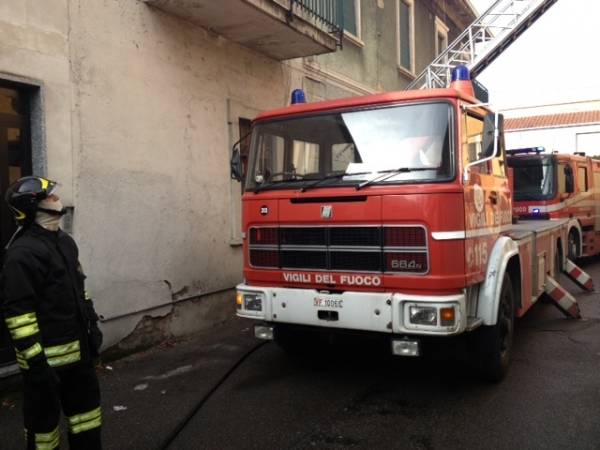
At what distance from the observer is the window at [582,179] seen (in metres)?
11.6

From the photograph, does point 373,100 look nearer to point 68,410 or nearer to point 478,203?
point 478,203

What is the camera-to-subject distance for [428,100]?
14.4 feet

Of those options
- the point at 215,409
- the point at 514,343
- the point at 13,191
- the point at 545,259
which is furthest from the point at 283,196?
the point at 545,259

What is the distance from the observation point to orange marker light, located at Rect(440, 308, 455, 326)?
13.2 feet

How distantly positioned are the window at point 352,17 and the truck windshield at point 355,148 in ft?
22.8

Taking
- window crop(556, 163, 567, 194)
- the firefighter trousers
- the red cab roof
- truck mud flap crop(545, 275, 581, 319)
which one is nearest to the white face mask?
the firefighter trousers

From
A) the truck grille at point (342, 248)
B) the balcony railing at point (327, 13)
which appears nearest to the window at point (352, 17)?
the balcony railing at point (327, 13)

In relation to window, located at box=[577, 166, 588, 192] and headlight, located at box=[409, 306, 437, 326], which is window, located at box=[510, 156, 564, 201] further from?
headlight, located at box=[409, 306, 437, 326]

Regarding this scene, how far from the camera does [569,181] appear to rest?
36.4ft

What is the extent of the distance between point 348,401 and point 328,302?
2.72 feet

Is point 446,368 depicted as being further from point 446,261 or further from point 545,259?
A: point 545,259

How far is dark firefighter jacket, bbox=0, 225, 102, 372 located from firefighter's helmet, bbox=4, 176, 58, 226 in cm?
7

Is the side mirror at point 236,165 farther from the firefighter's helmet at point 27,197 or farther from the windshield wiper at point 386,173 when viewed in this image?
the firefighter's helmet at point 27,197

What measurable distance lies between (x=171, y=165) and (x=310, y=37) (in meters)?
2.93
